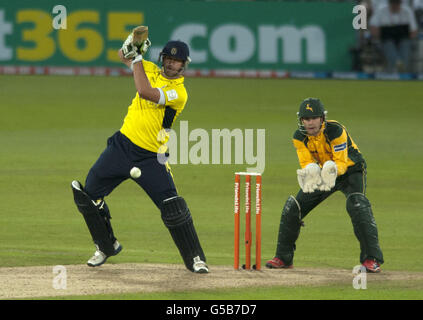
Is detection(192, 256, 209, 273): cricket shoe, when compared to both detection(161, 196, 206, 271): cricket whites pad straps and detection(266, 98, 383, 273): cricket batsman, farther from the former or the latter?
detection(266, 98, 383, 273): cricket batsman

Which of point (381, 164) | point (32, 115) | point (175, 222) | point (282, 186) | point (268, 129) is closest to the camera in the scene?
point (175, 222)

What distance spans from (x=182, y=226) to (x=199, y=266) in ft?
1.38

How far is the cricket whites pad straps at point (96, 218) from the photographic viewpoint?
905cm

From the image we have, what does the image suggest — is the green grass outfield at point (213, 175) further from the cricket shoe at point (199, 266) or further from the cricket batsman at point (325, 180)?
the cricket shoe at point (199, 266)

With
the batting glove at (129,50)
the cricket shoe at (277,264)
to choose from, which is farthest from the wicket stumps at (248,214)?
the batting glove at (129,50)

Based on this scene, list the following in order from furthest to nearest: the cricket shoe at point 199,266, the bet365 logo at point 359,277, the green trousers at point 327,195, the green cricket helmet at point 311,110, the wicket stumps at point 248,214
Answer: the green trousers at point 327,195 < the green cricket helmet at point 311,110 < the cricket shoe at point 199,266 < the wicket stumps at point 248,214 < the bet365 logo at point 359,277

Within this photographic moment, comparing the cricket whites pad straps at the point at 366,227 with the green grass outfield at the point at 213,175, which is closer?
the cricket whites pad straps at the point at 366,227

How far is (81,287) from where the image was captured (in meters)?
8.36

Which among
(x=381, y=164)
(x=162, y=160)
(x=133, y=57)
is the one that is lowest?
(x=381, y=164)

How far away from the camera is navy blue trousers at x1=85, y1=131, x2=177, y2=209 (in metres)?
8.94

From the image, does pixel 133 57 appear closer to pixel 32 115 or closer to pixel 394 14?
pixel 32 115

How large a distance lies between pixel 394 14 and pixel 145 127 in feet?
56.2

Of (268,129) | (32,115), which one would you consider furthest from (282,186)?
(32,115)

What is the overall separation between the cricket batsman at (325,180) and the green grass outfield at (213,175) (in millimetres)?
533
